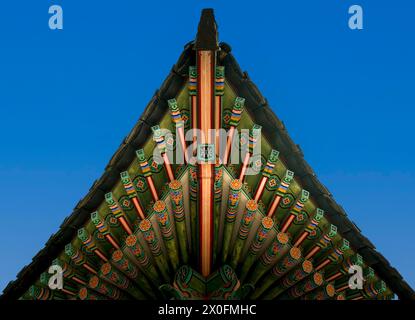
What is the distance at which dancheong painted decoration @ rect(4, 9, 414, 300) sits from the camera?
9.92 meters

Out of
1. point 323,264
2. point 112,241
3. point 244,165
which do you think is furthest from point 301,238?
point 112,241

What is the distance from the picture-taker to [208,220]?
10.3m

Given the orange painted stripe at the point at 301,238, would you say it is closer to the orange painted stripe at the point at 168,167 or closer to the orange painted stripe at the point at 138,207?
the orange painted stripe at the point at 168,167

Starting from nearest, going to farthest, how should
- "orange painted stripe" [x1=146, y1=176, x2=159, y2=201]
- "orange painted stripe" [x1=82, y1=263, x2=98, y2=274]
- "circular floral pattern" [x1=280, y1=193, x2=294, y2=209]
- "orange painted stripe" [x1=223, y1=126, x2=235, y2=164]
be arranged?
"orange painted stripe" [x1=223, y1=126, x2=235, y2=164]
"orange painted stripe" [x1=146, y1=176, x2=159, y2=201]
"circular floral pattern" [x1=280, y1=193, x2=294, y2=209]
"orange painted stripe" [x1=82, y1=263, x2=98, y2=274]

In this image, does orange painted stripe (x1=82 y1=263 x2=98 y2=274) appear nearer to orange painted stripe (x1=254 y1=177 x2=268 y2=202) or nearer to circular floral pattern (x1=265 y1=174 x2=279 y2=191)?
orange painted stripe (x1=254 y1=177 x2=268 y2=202)

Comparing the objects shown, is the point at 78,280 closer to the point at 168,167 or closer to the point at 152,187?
the point at 152,187

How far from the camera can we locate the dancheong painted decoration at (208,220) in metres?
9.92

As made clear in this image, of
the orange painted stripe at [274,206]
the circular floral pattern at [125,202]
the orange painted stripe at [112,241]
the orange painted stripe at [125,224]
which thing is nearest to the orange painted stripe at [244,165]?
the orange painted stripe at [274,206]

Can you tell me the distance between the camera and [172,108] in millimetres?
9883

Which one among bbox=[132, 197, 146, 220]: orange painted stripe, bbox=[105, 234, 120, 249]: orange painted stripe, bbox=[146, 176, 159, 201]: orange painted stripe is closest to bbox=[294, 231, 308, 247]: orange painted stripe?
bbox=[146, 176, 159, 201]: orange painted stripe
